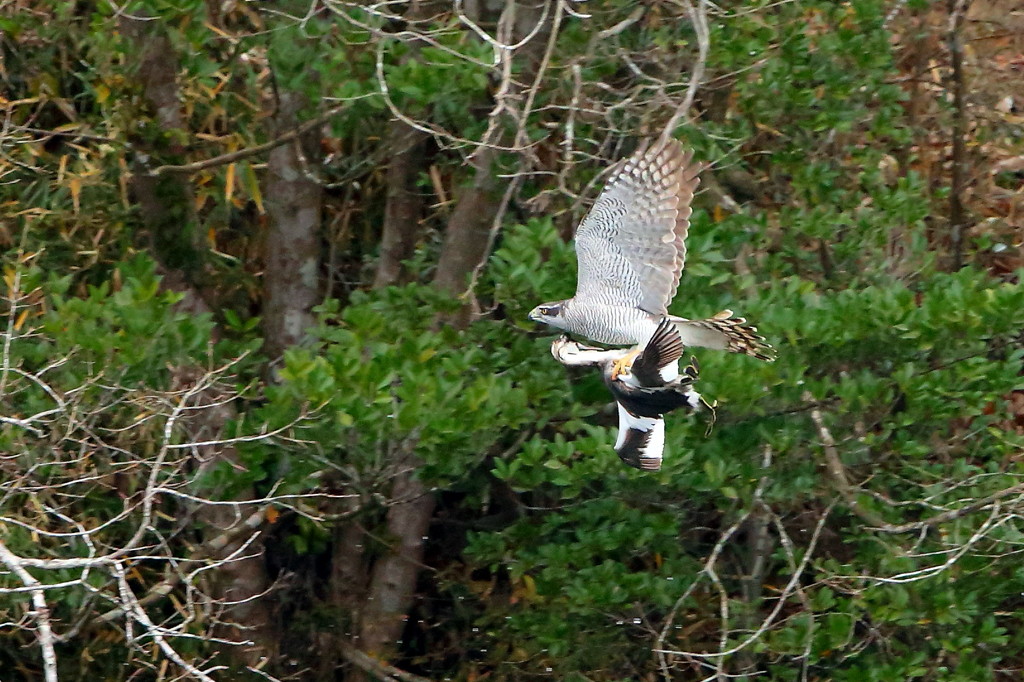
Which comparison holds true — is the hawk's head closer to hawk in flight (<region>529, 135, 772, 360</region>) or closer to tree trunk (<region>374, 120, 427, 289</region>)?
hawk in flight (<region>529, 135, 772, 360</region>)

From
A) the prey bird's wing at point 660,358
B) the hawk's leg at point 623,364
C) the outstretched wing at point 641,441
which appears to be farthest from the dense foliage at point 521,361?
the prey bird's wing at point 660,358

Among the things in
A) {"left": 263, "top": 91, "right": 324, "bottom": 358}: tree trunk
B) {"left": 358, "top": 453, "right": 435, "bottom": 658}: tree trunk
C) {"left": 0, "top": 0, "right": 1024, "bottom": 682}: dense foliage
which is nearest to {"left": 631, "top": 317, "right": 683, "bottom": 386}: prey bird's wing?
{"left": 0, "top": 0, "right": 1024, "bottom": 682}: dense foliage

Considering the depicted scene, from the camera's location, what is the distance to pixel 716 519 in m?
6.00

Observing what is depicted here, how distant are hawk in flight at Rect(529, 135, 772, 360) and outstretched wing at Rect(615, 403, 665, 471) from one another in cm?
22

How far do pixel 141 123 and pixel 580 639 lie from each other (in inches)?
95.3

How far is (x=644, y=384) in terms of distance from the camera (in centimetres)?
387

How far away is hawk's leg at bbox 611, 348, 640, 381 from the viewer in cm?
396

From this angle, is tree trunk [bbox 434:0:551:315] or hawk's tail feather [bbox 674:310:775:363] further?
tree trunk [bbox 434:0:551:315]

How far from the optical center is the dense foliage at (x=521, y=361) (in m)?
4.58

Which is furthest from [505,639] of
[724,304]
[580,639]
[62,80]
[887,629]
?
[62,80]

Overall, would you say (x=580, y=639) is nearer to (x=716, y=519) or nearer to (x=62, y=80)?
(x=716, y=519)

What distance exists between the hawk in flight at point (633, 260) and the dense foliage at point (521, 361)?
248mm

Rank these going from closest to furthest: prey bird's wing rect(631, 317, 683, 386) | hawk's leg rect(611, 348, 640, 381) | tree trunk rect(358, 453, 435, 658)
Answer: prey bird's wing rect(631, 317, 683, 386) → hawk's leg rect(611, 348, 640, 381) → tree trunk rect(358, 453, 435, 658)

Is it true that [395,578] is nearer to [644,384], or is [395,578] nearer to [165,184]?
[165,184]
